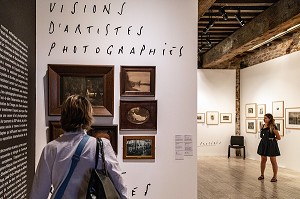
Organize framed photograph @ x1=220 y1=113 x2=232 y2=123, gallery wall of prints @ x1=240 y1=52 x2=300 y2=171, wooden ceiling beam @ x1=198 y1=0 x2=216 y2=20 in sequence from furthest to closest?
framed photograph @ x1=220 y1=113 x2=232 y2=123, gallery wall of prints @ x1=240 y1=52 x2=300 y2=171, wooden ceiling beam @ x1=198 y1=0 x2=216 y2=20

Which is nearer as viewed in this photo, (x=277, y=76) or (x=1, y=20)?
(x=1, y=20)

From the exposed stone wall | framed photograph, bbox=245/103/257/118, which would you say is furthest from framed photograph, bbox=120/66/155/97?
framed photograph, bbox=245/103/257/118

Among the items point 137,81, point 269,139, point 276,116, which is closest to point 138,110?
point 137,81

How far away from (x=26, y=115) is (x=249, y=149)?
40.5ft

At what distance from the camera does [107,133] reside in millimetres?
3510

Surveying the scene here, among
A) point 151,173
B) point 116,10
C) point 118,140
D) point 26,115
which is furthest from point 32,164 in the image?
point 116,10

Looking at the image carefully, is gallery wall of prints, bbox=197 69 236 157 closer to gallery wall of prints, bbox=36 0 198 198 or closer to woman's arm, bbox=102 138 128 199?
gallery wall of prints, bbox=36 0 198 198

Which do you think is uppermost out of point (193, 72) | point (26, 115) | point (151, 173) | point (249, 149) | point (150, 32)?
point (150, 32)

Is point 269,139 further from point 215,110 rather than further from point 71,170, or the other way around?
point 71,170

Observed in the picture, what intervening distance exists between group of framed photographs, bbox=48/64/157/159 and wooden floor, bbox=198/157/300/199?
3.96 meters

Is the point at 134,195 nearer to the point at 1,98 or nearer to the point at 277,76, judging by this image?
the point at 1,98

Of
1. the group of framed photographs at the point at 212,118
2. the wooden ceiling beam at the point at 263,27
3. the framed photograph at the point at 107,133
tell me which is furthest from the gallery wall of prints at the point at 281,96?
the framed photograph at the point at 107,133

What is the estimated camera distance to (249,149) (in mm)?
14320

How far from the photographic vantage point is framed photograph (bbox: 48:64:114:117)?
3451 millimetres
